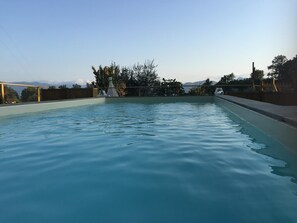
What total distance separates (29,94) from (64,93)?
93.0 inches

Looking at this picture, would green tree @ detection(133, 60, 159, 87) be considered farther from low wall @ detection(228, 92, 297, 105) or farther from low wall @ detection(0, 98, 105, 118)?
low wall @ detection(228, 92, 297, 105)

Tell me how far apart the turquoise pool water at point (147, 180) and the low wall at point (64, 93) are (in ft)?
31.7

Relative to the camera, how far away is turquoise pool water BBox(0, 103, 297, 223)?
1.80 m

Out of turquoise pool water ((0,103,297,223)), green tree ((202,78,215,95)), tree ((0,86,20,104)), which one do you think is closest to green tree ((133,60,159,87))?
green tree ((202,78,215,95))

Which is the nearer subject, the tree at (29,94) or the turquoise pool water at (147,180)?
the turquoise pool water at (147,180)

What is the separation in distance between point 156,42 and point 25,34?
7237mm

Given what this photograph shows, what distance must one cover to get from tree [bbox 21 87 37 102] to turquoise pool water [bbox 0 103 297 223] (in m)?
6.99

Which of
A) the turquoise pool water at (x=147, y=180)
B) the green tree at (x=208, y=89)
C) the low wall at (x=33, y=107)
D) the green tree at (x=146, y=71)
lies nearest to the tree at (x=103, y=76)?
the green tree at (x=146, y=71)

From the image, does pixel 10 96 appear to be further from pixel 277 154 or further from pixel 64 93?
Result: pixel 277 154

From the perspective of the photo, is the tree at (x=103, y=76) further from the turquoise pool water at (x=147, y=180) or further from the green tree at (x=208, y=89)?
the turquoise pool water at (x=147, y=180)

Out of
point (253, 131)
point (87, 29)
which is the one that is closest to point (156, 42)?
point (87, 29)

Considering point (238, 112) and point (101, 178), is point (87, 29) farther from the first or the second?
point (101, 178)

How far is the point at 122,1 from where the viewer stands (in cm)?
1180

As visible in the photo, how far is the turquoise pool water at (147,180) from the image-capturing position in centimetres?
180
